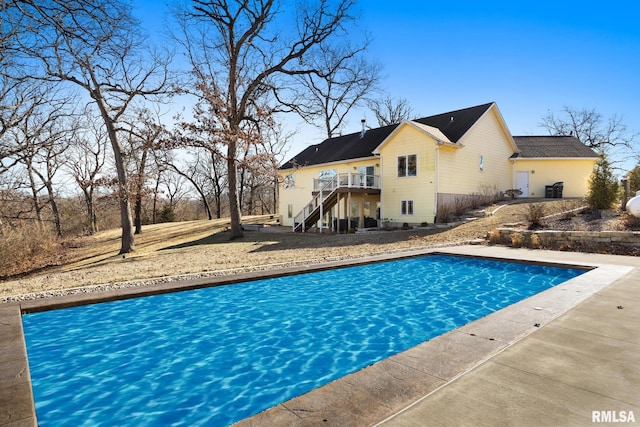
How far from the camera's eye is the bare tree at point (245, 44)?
19.7 meters

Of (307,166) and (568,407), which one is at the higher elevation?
(307,166)

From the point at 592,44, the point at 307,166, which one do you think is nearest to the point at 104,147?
the point at 307,166

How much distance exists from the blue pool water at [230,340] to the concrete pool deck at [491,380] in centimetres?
66

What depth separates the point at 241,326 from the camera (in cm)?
585

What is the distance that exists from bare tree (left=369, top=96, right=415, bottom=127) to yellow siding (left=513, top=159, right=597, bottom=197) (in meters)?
19.4

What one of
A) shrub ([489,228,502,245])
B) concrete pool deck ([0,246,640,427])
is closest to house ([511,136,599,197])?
shrub ([489,228,502,245])

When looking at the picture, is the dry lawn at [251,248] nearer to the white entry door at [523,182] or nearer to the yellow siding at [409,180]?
the yellow siding at [409,180]

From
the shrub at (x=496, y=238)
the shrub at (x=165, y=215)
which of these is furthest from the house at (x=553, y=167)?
the shrub at (x=165, y=215)

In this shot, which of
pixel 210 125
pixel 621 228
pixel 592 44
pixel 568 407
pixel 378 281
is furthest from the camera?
pixel 210 125

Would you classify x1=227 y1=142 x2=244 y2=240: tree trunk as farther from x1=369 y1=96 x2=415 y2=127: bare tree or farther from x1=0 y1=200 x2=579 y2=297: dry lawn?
x1=369 y1=96 x2=415 y2=127: bare tree

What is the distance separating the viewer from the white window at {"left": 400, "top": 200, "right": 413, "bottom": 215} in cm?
2169

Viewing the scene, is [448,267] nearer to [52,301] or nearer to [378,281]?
[378,281]

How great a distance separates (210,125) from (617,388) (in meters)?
18.8

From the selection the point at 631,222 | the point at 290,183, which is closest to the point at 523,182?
the point at 631,222
